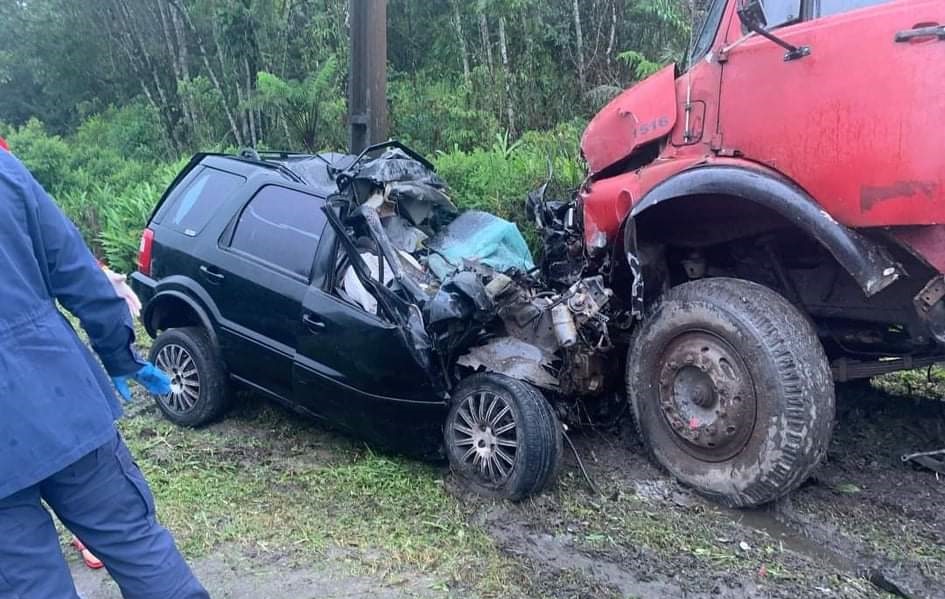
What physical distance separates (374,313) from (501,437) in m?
0.98

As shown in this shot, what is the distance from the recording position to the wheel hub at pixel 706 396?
4121 mm

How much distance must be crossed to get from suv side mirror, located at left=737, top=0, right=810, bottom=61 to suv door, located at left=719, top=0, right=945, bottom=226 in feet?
0.10

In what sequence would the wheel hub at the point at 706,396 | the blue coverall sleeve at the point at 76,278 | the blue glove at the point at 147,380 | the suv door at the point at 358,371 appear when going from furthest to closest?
the suv door at the point at 358,371
the wheel hub at the point at 706,396
the blue glove at the point at 147,380
the blue coverall sleeve at the point at 76,278

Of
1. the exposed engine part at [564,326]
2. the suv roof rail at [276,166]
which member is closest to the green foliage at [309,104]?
the suv roof rail at [276,166]

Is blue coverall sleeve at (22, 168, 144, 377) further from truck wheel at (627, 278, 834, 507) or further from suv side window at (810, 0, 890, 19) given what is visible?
suv side window at (810, 0, 890, 19)

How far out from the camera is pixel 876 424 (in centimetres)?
497

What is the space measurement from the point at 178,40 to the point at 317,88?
6.02 m

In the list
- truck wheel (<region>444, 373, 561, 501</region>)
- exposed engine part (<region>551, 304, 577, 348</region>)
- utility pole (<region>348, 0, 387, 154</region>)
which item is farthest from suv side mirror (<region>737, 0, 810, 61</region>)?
utility pole (<region>348, 0, 387, 154</region>)

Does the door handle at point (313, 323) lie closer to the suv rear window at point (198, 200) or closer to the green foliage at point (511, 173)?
the suv rear window at point (198, 200)

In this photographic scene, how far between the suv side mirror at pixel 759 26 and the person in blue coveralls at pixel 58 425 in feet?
9.51

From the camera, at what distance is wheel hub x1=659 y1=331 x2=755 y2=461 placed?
13.5 feet

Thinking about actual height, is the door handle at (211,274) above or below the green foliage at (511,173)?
below

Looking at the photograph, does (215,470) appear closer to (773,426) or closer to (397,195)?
(397,195)

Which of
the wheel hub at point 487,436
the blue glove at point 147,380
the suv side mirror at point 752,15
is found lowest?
the wheel hub at point 487,436
